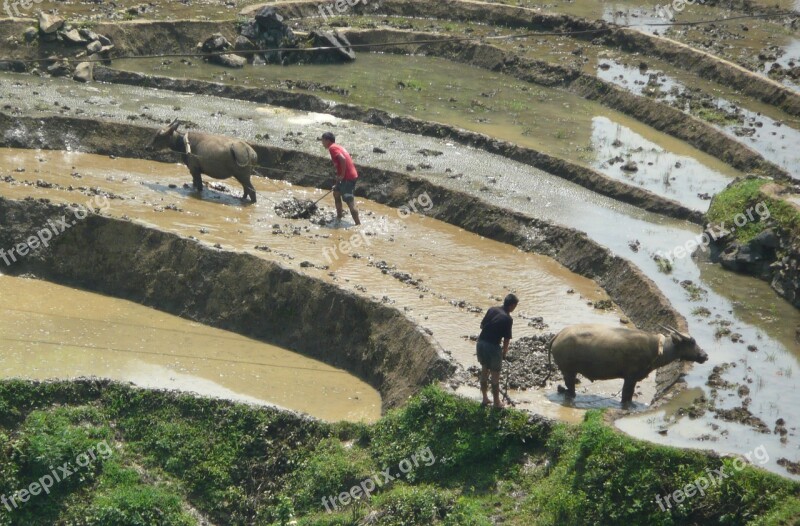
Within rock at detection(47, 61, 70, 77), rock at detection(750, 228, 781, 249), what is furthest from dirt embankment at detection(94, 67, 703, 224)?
rock at detection(750, 228, 781, 249)

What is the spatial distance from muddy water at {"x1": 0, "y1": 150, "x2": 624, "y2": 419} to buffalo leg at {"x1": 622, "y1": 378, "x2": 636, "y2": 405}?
0.67 metres

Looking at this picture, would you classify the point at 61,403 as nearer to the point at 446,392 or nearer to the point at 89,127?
the point at 446,392

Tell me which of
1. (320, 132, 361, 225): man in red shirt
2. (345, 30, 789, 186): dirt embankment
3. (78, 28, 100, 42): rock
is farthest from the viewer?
(78, 28, 100, 42): rock

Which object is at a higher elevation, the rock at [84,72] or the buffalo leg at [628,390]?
the buffalo leg at [628,390]

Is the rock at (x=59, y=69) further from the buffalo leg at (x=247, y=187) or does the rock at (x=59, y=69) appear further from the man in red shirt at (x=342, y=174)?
the man in red shirt at (x=342, y=174)

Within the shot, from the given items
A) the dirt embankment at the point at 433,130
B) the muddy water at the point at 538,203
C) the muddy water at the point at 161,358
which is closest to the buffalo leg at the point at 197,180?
the muddy water at the point at 538,203

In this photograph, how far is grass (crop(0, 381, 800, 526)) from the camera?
12.9m

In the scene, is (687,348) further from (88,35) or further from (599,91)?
(88,35)

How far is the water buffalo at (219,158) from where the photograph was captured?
22.5 meters

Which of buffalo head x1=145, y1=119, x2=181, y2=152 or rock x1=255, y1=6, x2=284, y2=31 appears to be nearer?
buffalo head x1=145, y1=119, x2=181, y2=152

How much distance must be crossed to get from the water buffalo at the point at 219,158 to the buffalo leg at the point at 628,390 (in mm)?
9842

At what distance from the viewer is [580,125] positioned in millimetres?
27797

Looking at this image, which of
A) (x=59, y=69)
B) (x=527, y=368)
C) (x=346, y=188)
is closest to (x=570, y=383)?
(x=527, y=368)

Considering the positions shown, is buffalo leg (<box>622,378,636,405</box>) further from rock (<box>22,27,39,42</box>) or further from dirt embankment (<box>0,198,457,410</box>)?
rock (<box>22,27,39,42</box>)
